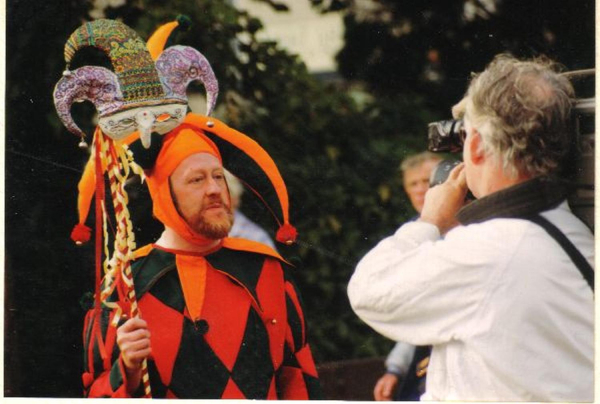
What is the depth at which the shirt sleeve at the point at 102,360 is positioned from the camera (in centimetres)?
346

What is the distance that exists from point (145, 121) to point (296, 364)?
98 centimetres

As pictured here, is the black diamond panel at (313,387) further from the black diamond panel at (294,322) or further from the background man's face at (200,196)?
the background man's face at (200,196)

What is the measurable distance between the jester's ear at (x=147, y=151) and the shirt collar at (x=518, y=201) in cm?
112

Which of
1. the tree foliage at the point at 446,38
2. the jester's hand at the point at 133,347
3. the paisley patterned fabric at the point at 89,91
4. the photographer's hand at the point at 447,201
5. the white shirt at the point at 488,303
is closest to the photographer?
the white shirt at the point at 488,303

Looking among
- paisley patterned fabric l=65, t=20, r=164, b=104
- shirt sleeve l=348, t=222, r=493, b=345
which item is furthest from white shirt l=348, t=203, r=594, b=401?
paisley patterned fabric l=65, t=20, r=164, b=104

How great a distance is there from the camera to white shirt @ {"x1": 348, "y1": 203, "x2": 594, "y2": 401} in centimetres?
295

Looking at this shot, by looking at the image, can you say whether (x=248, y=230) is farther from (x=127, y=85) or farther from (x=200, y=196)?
(x=127, y=85)

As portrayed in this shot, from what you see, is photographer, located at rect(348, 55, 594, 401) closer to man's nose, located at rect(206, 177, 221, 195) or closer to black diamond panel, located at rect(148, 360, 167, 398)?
man's nose, located at rect(206, 177, 221, 195)

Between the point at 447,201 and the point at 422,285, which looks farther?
the point at 447,201

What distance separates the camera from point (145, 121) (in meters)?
3.48

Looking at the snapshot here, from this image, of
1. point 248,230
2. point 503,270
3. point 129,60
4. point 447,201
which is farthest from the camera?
point 248,230

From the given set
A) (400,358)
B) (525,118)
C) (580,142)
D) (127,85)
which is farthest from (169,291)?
(580,142)

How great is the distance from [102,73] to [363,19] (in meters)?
0.98

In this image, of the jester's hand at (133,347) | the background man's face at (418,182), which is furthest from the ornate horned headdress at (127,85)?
the background man's face at (418,182)
